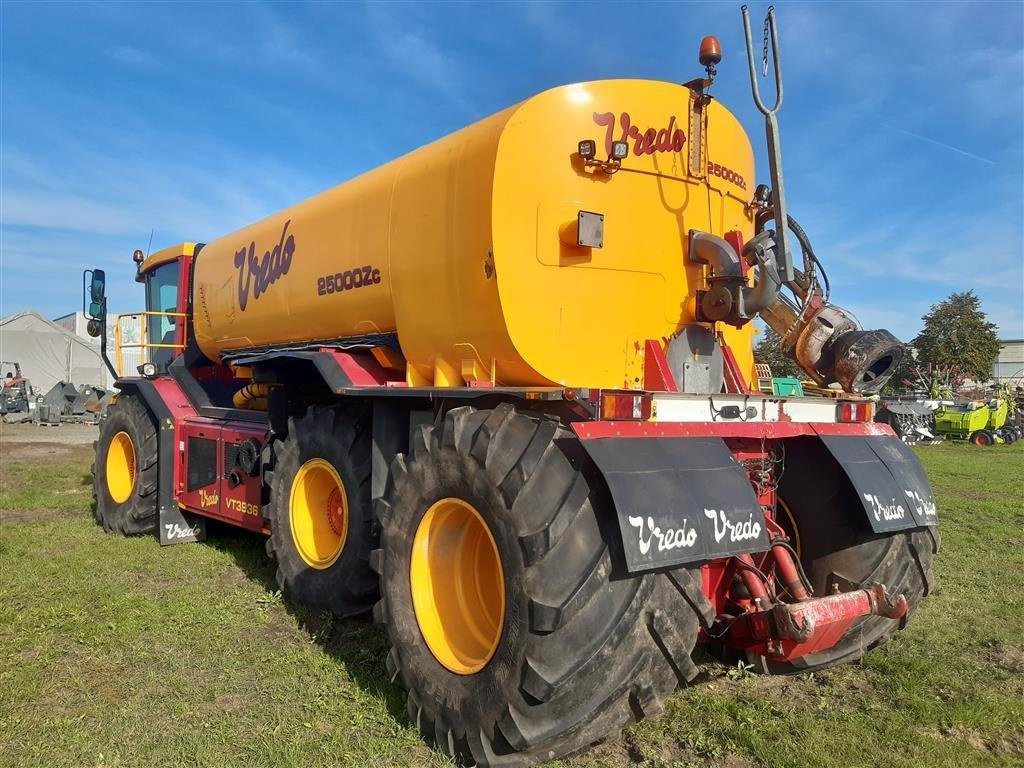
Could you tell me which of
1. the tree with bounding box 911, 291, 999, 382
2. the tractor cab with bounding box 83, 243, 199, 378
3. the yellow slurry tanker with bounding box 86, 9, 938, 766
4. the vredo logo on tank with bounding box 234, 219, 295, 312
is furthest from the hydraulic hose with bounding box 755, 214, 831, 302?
the tree with bounding box 911, 291, 999, 382

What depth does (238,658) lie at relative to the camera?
425 centimetres

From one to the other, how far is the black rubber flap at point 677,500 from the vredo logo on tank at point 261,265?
358 cm

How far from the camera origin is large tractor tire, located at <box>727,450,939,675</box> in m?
3.95

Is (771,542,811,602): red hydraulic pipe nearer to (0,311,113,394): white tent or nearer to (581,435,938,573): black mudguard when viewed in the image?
(581,435,938,573): black mudguard

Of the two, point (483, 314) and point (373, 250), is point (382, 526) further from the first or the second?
point (373, 250)

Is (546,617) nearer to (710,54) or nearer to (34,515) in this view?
(710,54)

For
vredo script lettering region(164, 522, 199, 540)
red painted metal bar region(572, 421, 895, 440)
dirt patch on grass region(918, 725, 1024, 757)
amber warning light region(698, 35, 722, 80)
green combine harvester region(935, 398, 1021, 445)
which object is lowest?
dirt patch on grass region(918, 725, 1024, 757)

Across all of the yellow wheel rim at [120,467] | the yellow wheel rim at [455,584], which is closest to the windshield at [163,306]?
the yellow wheel rim at [120,467]

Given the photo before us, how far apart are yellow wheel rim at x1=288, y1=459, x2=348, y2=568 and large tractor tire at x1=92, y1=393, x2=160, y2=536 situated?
2599mm

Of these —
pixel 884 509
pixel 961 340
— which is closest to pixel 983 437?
pixel 961 340

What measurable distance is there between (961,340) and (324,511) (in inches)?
1505

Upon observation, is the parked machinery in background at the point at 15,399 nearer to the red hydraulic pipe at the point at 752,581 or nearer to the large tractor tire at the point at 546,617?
the large tractor tire at the point at 546,617

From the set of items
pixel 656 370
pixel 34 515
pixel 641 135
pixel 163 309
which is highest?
pixel 641 135

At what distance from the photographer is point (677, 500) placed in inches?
117
